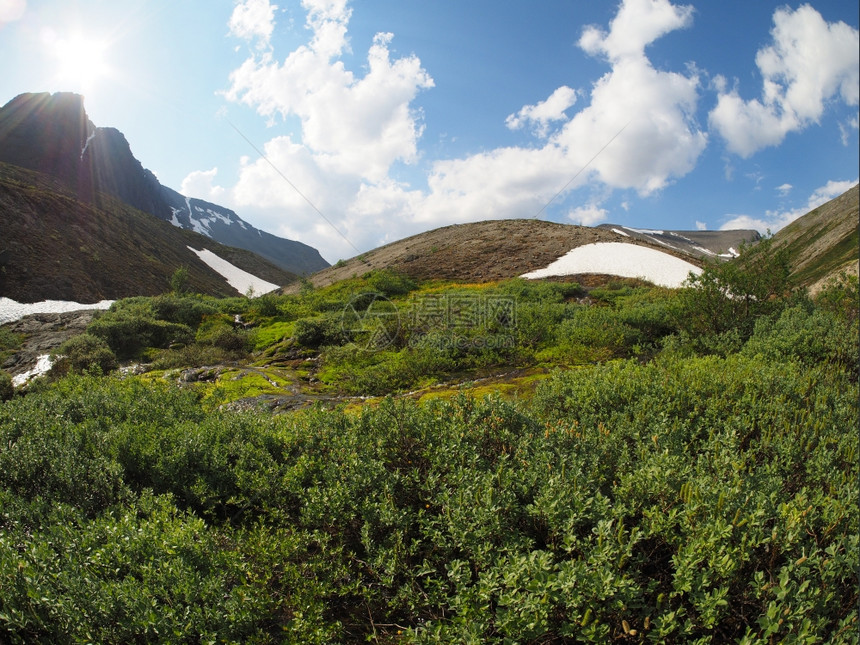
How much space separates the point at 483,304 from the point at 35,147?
4154 inches

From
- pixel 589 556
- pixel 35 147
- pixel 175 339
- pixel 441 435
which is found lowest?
pixel 589 556

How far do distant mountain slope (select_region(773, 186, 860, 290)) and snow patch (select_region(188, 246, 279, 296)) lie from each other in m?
78.4

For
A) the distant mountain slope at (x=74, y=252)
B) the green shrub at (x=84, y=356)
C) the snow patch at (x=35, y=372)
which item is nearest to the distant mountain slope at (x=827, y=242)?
the green shrub at (x=84, y=356)

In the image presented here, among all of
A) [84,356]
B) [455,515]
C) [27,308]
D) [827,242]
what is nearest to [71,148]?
[27,308]

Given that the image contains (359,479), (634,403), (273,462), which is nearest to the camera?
(359,479)

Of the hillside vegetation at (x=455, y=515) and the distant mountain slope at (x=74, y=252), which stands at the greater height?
the distant mountain slope at (x=74, y=252)

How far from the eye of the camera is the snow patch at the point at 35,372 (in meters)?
12.4

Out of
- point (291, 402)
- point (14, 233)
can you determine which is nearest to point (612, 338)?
point (291, 402)

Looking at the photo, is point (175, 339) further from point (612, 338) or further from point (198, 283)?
point (198, 283)

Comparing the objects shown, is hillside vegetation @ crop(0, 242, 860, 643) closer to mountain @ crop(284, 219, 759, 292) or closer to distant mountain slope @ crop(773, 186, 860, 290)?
mountain @ crop(284, 219, 759, 292)

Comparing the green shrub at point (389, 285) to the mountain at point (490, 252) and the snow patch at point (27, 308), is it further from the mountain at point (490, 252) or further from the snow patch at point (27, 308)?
the snow patch at point (27, 308)

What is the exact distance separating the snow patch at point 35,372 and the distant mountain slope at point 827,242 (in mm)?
66891

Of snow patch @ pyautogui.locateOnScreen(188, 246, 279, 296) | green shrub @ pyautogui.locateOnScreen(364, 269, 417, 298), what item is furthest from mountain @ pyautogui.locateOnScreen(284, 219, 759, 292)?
snow patch @ pyautogui.locateOnScreen(188, 246, 279, 296)

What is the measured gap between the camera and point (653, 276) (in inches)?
1101
